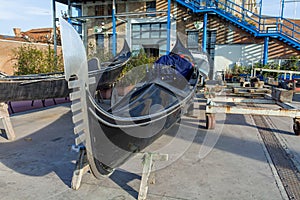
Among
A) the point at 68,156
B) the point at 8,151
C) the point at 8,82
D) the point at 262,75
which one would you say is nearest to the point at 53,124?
the point at 8,82

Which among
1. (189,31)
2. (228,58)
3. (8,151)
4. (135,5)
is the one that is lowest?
(8,151)

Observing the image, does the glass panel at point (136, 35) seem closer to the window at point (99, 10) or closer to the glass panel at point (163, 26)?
the glass panel at point (163, 26)

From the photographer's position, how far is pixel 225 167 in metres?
3.30

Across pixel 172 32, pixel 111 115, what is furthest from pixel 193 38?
pixel 111 115

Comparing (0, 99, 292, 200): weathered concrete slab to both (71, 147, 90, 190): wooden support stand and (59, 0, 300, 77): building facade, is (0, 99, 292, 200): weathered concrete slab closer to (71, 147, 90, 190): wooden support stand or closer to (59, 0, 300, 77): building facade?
(71, 147, 90, 190): wooden support stand

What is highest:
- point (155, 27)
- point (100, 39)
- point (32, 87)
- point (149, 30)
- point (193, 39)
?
point (155, 27)

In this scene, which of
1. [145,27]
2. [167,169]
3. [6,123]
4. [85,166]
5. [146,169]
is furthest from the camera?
[145,27]

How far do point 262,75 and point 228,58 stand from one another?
9.16 feet

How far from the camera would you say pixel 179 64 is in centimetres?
555

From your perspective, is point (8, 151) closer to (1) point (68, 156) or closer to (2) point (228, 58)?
(1) point (68, 156)

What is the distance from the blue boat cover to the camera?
17.8ft

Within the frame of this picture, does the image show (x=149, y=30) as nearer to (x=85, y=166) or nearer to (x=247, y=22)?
(x=247, y=22)

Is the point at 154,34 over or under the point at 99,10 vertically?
under

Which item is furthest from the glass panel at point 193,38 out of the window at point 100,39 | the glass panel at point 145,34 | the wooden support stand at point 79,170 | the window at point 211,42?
the wooden support stand at point 79,170
